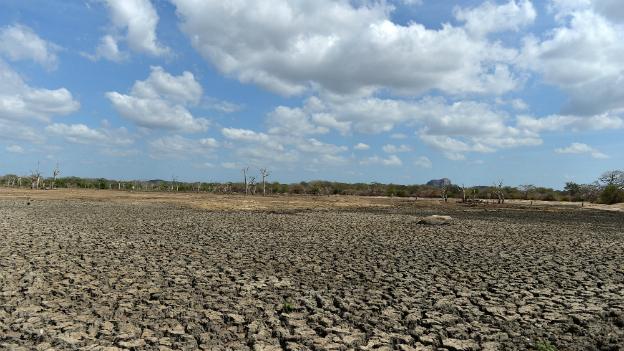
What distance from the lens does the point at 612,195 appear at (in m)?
69.6

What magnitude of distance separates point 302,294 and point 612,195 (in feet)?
253

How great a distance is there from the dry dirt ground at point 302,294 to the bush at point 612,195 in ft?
206

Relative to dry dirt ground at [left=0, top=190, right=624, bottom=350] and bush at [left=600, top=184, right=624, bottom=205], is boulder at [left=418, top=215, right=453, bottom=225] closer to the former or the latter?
dry dirt ground at [left=0, top=190, right=624, bottom=350]

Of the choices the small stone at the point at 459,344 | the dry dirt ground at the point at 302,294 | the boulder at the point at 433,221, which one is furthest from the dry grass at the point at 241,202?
the small stone at the point at 459,344

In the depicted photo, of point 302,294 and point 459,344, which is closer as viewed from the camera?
point 459,344

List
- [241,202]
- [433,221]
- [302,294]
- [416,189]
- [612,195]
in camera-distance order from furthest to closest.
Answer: [416,189]
[612,195]
[241,202]
[433,221]
[302,294]

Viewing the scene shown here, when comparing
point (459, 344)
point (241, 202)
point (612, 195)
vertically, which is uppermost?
point (612, 195)

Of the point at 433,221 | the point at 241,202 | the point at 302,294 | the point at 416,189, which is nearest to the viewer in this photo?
the point at 302,294

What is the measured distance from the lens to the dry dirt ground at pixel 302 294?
676 centimetres

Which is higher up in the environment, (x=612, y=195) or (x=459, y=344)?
(x=612, y=195)

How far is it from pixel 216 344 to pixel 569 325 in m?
5.85

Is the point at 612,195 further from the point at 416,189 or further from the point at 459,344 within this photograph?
the point at 459,344

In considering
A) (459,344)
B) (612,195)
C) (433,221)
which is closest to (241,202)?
(433,221)

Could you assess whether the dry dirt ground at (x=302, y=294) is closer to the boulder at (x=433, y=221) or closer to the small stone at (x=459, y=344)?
the small stone at (x=459, y=344)
